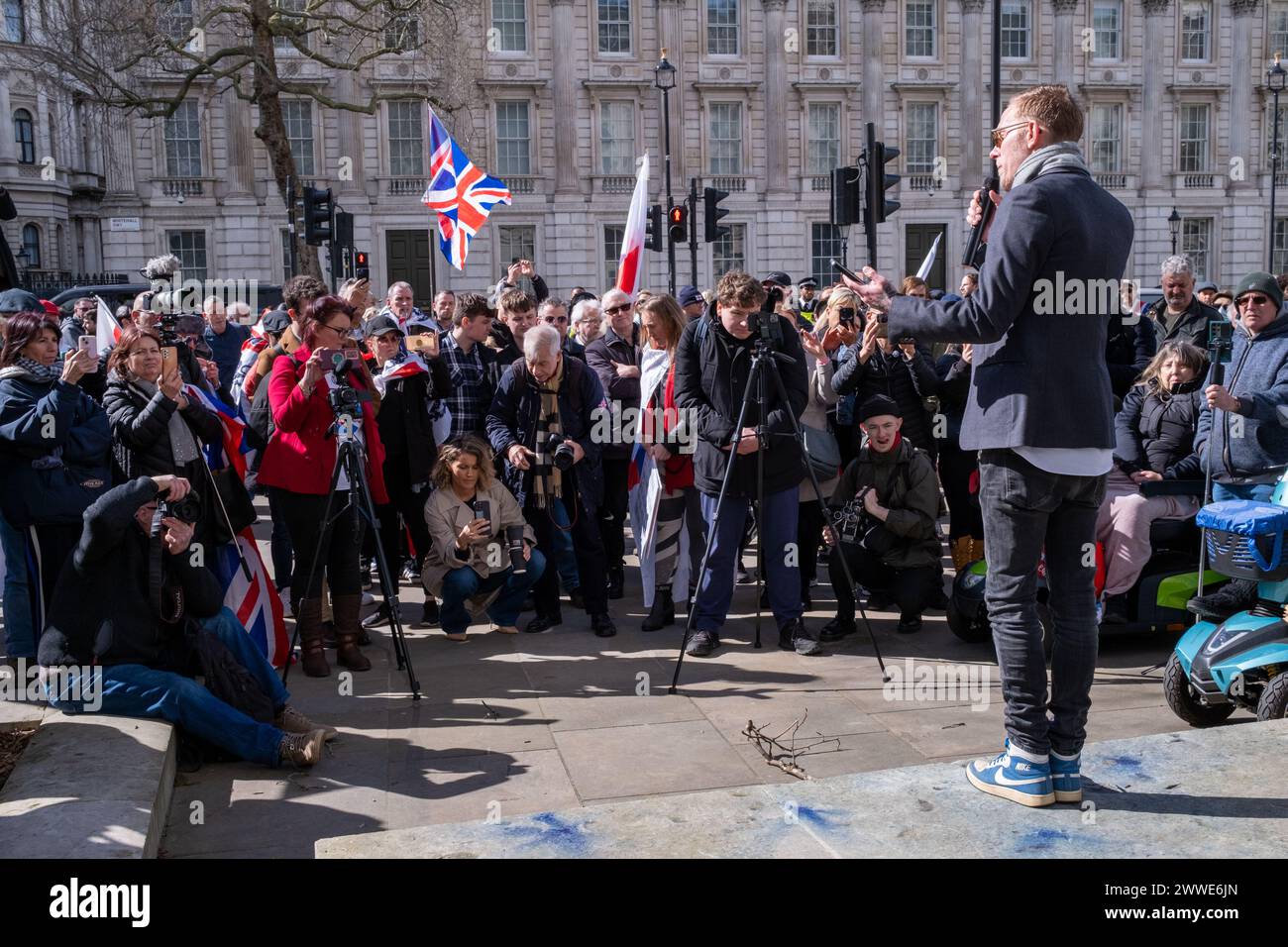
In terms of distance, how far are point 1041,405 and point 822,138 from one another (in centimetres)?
3693

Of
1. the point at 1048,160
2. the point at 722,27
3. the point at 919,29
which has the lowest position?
the point at 1048,160

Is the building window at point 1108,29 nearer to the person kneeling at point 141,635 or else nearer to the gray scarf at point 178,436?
the gray scarf at point 178,436

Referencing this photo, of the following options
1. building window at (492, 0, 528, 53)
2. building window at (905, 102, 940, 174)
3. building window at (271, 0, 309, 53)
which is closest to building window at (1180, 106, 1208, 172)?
building window at (905, 102, 940, 174)

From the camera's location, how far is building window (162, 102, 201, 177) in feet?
117

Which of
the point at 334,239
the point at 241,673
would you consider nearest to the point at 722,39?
the point at 334,239

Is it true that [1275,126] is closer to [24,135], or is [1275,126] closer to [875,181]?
[875,181]

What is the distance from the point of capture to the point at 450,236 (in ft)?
46.4

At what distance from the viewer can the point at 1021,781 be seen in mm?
3908

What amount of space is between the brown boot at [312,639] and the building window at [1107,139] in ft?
128

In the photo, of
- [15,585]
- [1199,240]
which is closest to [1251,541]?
[15,585]

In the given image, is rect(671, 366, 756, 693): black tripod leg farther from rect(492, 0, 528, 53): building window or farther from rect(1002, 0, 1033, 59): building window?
rect(1002, 0, 1033, 59): building window

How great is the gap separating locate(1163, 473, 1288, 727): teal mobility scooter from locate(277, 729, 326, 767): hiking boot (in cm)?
381

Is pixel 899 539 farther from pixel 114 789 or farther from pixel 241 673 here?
pixel 114 789

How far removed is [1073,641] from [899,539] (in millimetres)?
3655
